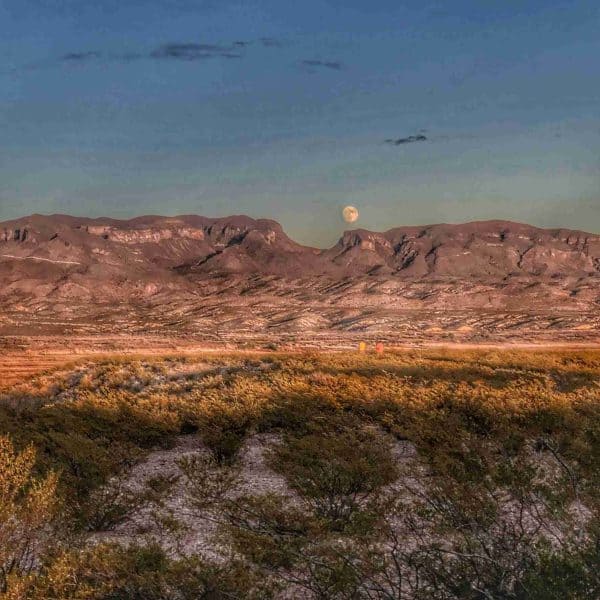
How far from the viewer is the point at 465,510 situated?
9328 millimetres

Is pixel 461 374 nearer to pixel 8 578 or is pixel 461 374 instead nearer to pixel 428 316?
pixel 8 578

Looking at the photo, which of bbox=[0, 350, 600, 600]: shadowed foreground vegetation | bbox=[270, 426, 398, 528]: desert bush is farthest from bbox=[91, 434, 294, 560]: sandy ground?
bbox=[270, 426, 398, 528]: desert bush

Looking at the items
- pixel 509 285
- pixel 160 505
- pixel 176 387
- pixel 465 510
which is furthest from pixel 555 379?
pixel 509 285

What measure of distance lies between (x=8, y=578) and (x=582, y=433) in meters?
13.0

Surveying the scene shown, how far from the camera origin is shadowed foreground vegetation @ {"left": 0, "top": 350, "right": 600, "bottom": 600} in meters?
7.35

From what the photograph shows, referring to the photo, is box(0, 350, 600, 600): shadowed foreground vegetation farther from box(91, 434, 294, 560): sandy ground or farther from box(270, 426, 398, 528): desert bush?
box(91, 434, 294, 560): sandy ground

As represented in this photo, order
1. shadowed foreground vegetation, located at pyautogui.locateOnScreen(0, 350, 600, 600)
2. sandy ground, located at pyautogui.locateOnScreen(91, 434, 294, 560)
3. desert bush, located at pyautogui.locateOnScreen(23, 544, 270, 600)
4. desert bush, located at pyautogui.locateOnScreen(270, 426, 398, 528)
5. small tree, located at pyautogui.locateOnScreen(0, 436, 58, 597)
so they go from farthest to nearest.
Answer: desert bush, located at pyautogui.locateOnScreen(270, 426, 398, 528), sandy ground, located at pyautogui.locateOnScreen(91, 434, 294, 560), small tree, located at pyautogui.locateOnScreen(0, 436, 58, 597), shadowed foreground vegetation, located at pyautogui.locateOnScreen(0, 350, 600, 600), desert bush, located at pyautogui.locateOnScreen(23, 544, 270, 600)

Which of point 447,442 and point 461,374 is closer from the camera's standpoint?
point 447,442

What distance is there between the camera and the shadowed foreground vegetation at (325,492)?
7352 mm

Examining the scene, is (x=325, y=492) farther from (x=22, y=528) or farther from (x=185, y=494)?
(x=22, y=528)

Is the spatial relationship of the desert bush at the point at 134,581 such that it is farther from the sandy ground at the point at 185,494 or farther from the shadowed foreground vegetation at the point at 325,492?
the sandy ground at the point at 185,494

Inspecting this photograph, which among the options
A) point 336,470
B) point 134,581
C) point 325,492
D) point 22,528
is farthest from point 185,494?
point 134,581

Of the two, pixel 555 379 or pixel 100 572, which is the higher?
pixel 100 572

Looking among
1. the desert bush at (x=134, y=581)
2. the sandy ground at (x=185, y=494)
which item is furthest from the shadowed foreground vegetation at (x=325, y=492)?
the sandy ground at (x=185, y=494)
